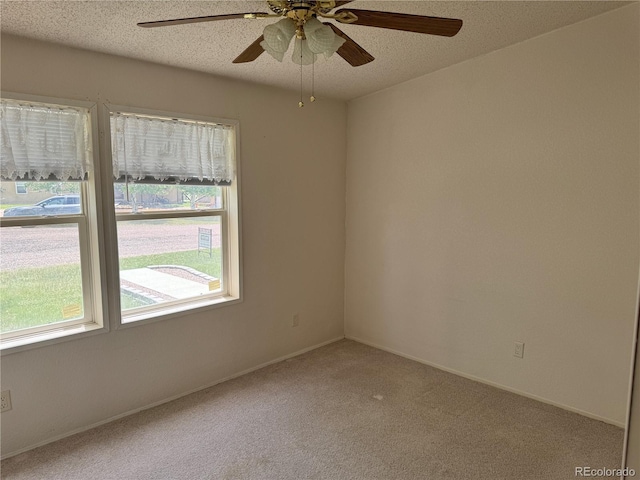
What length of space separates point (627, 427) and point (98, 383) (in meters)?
2.84

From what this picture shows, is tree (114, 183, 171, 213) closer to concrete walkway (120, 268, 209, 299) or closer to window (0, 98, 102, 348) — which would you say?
window (0, 98, 102, 348)

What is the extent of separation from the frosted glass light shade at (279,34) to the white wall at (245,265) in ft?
4.83

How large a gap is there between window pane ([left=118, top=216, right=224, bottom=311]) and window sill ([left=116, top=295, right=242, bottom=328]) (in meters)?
0.08

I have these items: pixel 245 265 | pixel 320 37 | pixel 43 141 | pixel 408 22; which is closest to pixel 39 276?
pixel 43 141

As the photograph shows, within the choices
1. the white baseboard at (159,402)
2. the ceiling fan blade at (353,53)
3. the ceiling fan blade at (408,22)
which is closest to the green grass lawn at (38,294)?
the white baseboard at (159,402)

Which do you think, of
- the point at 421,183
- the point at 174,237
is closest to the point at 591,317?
the point at 421,183

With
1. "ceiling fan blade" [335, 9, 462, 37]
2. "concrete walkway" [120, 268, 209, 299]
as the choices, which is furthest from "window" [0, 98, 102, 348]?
"ceiling fan blade" [335, 9, 462, 37]

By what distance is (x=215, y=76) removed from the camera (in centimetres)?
288

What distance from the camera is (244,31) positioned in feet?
7.11

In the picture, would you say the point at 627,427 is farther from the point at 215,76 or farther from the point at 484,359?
the point at 215,76

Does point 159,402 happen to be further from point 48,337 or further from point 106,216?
point 106,216

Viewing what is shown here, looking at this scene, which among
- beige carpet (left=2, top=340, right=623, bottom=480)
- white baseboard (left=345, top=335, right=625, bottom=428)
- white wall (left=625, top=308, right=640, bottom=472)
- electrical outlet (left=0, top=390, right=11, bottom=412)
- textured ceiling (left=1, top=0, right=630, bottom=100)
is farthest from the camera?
white baseboard (left=345, top=335, right=625, bottom=428)

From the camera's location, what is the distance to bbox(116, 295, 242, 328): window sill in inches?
104

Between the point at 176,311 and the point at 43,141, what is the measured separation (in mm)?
1353
